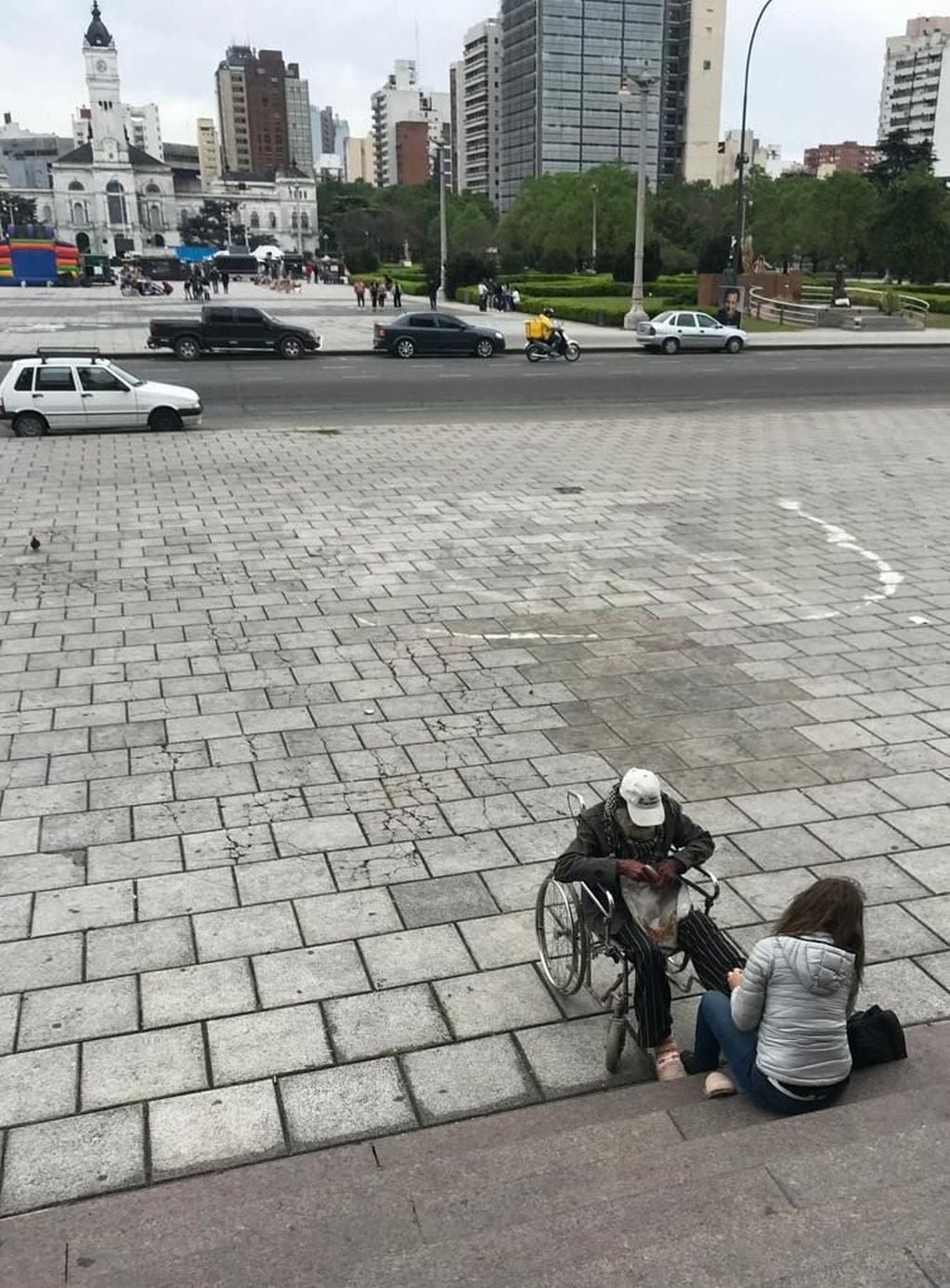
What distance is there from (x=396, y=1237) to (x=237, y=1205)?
1.92 feet

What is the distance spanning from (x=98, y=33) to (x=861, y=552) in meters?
188

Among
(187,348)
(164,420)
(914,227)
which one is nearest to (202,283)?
(187,348)

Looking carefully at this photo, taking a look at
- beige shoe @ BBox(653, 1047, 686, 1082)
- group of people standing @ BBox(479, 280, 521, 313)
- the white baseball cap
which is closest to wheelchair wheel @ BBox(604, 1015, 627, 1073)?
beige shoe @ BBox(653, 1047, 686, 1082)

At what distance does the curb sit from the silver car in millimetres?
569

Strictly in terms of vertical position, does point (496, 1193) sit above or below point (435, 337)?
below

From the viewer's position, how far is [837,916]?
12.6ft

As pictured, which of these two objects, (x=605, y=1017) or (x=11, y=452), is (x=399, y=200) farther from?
(x=605, y=1017)

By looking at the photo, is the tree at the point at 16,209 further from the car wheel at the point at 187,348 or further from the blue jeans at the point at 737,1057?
the blue jeans at the point at 737,1057

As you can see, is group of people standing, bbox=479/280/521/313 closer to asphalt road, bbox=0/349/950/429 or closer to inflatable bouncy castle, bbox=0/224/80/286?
asphalt road, bbox=0/349/950/429

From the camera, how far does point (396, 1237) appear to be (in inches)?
127

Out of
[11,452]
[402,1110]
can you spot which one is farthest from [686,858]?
[11,452]

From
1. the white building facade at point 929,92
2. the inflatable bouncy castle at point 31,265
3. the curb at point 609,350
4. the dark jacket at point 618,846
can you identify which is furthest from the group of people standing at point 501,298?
the white building facade at point 929,92

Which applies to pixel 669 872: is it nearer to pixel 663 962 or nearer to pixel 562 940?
pixel 663 962

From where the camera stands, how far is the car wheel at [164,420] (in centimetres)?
2092
